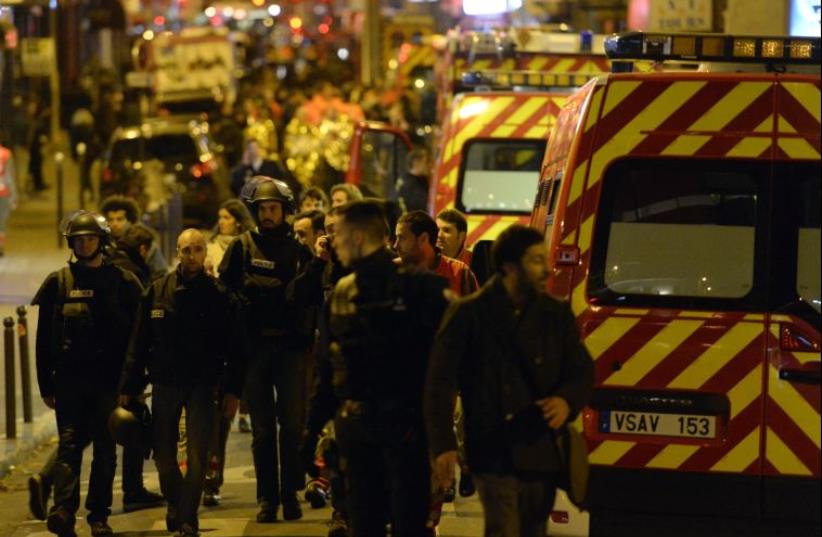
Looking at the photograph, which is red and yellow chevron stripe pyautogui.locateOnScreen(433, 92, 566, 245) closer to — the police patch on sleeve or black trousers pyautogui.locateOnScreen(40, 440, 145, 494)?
black trousers pyautogui.locateOnScreen(40, 440, 145, 494)

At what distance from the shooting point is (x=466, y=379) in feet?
22.7

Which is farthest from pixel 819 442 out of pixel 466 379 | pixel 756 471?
pixel 466 379

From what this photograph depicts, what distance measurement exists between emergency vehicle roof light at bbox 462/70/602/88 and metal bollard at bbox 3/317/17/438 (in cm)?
565

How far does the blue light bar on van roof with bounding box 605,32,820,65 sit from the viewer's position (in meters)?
8.32

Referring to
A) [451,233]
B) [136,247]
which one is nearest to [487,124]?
[136,247]

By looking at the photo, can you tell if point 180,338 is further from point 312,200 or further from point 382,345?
point 312,200

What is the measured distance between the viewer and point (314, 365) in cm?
973

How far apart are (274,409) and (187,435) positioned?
75cm

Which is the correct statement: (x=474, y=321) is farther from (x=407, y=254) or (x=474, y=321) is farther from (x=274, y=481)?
(x=274, y=481)

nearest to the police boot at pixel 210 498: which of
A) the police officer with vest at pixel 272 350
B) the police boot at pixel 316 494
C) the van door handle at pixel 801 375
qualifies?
the police officer with vest at pixel 272 350

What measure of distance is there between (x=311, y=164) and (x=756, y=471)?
17714 mm

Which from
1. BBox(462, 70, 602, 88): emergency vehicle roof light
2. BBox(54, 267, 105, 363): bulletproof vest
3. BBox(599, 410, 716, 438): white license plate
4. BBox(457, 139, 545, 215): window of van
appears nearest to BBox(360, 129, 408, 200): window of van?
BBox(462, 70, 602, 88): emergency vehicle roof light

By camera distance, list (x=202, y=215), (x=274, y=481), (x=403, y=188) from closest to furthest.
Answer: (x=274, y=481)
(x=403, y=188)
(x=202, y=215)

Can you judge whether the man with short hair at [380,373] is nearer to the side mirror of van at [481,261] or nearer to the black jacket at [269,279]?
the side mirror of van at [481,261]
